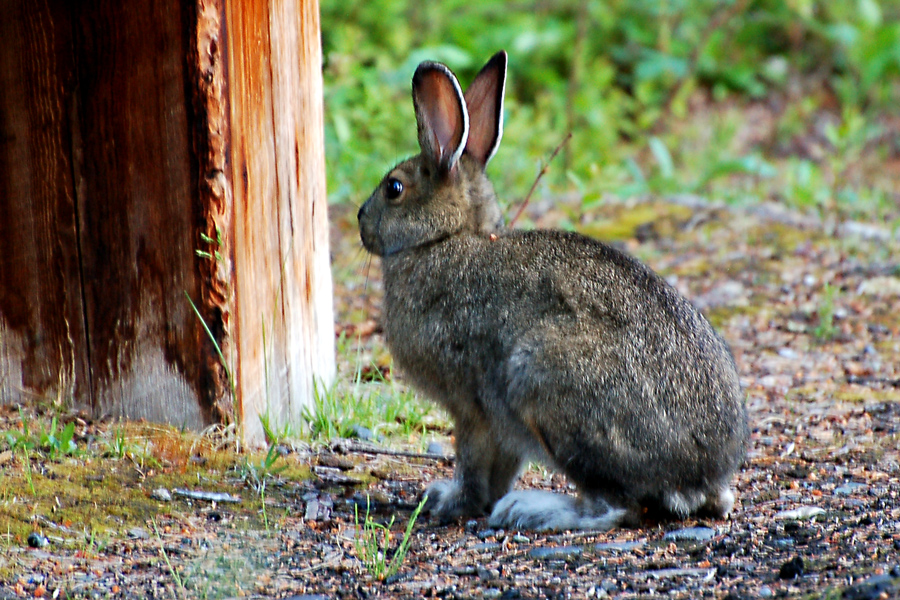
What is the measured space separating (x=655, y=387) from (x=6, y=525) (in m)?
2.29

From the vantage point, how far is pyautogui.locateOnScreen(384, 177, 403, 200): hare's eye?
475 cm

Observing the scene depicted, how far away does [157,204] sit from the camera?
4.54 meters

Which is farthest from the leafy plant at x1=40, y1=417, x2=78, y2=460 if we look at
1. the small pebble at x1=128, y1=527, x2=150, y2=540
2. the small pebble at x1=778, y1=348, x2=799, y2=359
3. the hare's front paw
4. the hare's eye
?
the small pebble at x1=778, y1=348, x2=799, y2=359

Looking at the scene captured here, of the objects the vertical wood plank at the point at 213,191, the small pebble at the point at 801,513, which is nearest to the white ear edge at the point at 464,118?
the vertical wood plank at the point at 213,191

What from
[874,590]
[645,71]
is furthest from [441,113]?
[645,71]

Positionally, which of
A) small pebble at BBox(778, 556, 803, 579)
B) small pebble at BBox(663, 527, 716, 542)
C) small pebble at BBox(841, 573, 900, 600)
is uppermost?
small pebble at BBox(841, 573, 900, 600)

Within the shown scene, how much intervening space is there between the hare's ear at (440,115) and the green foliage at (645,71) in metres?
3.88

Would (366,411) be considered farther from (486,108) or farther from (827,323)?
(827,323)

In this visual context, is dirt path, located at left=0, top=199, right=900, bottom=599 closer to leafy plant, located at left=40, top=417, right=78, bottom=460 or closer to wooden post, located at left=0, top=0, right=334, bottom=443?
leafy plant, located at left=40, top=417, right=78, bottom=460

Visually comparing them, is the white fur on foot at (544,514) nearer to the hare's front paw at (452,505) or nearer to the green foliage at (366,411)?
the hare's front paw at (452,505)

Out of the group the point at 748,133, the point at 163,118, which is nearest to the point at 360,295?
the point at 163,118

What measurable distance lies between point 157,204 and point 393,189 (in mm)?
975

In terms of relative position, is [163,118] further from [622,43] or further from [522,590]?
[622,43]

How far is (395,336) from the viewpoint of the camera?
182 inches
